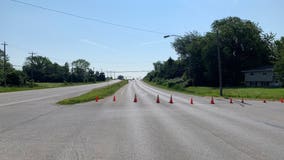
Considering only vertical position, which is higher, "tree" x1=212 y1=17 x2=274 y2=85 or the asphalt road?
"tree" x1=212 y1=17 x2=274 y2=85

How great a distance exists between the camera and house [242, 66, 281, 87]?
6042cm

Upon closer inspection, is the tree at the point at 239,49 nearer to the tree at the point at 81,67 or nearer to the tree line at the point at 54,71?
the tree line at the point at 54,71

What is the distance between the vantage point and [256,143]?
304 inches

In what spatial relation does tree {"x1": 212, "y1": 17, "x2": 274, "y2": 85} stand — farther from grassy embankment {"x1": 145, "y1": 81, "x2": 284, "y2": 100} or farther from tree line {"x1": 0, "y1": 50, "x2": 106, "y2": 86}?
tree line {"x1": 0, "y1": 50, "x2": 106, "y2": 86}

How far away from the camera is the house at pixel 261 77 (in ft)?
198

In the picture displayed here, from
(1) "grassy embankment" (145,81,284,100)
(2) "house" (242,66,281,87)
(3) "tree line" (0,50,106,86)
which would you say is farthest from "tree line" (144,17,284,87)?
(3) "tree line" (0,50,106,86)

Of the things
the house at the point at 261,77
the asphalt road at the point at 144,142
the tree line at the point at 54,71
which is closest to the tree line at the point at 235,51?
the house at the point at 261,77

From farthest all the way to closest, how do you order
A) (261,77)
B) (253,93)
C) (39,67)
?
(39,67)
(261,77)
(253,93)

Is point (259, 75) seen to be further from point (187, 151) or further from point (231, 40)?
point (187, 151)

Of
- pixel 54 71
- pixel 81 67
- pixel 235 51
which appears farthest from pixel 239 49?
pixel 81 67

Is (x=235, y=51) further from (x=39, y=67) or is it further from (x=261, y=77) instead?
(x=39, y=67)

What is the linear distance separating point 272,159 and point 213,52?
67.8 m

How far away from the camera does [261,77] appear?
63562mm

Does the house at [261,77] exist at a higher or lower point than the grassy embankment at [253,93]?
higher
